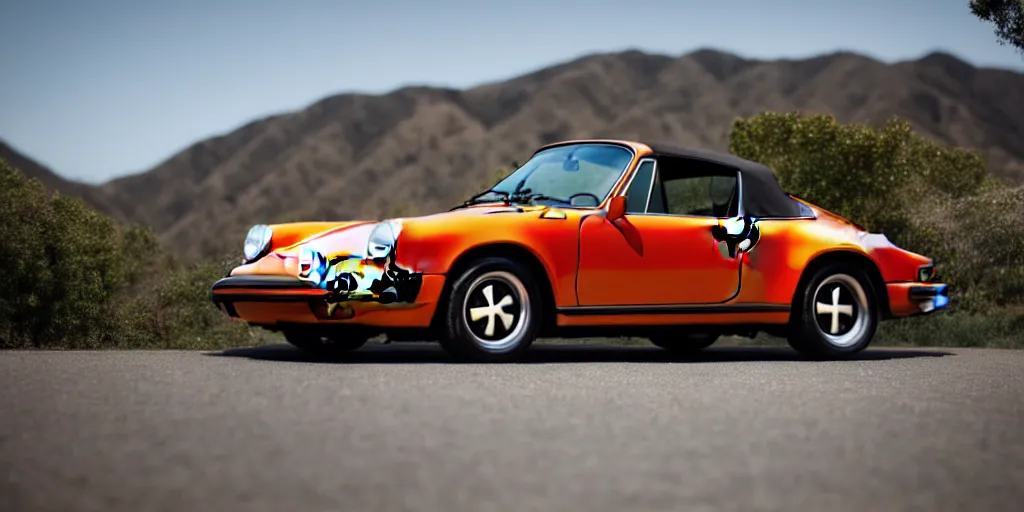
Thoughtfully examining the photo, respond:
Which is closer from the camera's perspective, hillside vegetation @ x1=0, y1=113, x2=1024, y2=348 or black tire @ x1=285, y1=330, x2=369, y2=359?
black tire @ x1=285, y1=330, x2=369, y2=359

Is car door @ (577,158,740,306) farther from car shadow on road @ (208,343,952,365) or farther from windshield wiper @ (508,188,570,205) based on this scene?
car shadow on road @ (208,343,952,365)

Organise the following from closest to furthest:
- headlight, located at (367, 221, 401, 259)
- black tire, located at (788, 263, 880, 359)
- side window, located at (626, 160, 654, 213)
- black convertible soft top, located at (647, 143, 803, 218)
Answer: headlight, located at (367, 221, 401, 259)
side window, located at (626, 160, 654, 213)
black tire, located at (788, 263, 880, 359)
black convertible soft top, located at (647, 143, 803, 218)

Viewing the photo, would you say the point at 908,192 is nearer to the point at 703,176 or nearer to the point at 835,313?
the point at 835,313

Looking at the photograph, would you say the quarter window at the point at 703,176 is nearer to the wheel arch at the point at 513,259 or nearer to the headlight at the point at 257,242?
the wheel arch at the point at 513,259

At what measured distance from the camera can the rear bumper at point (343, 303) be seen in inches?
336

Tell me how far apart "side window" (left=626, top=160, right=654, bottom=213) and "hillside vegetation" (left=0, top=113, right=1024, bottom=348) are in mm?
5588

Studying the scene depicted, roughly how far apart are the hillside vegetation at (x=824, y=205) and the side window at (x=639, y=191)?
5588 millimetres

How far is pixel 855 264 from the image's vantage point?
1016 cm

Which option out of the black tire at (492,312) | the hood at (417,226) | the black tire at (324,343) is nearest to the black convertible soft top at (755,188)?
the hood at (417,226)

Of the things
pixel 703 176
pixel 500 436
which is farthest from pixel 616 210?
pixel 500 436

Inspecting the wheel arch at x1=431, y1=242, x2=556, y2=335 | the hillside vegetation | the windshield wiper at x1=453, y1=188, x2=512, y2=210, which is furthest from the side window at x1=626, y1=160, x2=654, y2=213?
the hillside vegetation

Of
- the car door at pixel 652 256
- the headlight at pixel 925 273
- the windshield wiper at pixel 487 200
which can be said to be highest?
the windshield wiper at pixel 487 200

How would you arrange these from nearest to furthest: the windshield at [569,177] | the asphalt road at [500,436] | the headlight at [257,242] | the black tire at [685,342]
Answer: the asphalt road at [500,436] → the headlight at [257,242] → the windshield at [569,177] → the black tire at [685,342]

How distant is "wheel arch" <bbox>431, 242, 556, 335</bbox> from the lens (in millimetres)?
8641
